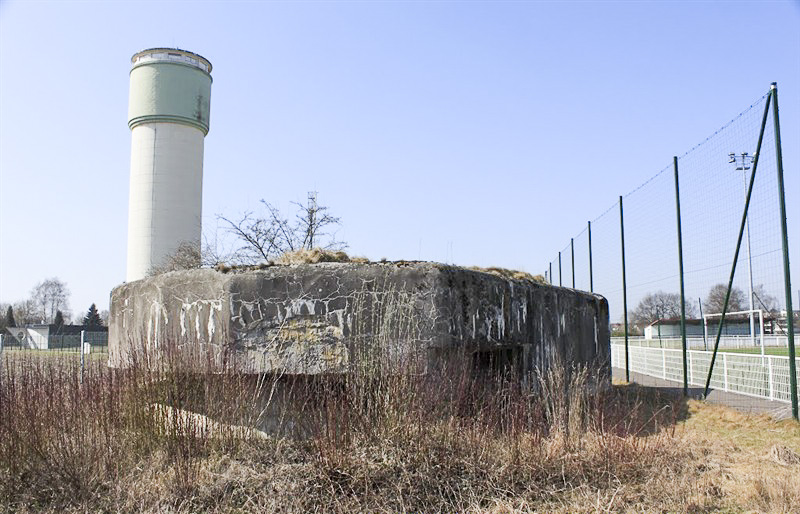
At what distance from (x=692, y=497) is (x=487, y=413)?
1.86 meters

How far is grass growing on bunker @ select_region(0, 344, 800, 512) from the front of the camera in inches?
202

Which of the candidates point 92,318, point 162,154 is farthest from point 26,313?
point 162,154

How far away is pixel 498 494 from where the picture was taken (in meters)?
5.28

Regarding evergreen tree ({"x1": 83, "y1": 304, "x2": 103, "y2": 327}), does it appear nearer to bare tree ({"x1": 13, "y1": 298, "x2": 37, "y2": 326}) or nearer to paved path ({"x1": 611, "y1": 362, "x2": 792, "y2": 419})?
bare tree ({"x1": 13, "y1": 298, "x2": 37, "y2": 326})

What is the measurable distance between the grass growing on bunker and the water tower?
2385 centimetres

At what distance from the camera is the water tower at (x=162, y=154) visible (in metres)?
29.4

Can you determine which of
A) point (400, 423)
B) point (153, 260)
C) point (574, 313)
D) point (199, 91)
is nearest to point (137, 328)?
point (400, 423)

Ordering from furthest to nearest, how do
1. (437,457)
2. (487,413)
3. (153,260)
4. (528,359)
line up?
(153,260) → (528,359) → (487,413) → (437,457)

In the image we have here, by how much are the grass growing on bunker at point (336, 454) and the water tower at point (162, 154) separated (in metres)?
23.9

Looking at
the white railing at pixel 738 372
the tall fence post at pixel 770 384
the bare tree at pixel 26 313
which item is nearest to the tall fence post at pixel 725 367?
the white railing at pixel 738 372

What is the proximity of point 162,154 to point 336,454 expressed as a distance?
27.0m

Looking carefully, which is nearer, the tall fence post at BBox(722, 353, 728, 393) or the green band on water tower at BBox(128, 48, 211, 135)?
the tall fence post at BBox(722, 353, 728, 393)

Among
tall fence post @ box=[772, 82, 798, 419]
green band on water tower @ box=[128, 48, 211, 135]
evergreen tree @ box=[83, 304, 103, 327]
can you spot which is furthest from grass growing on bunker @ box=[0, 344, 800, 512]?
evergreen tree @ box=[83, 304, 103, 327]

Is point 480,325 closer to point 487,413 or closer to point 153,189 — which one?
point 487,413
